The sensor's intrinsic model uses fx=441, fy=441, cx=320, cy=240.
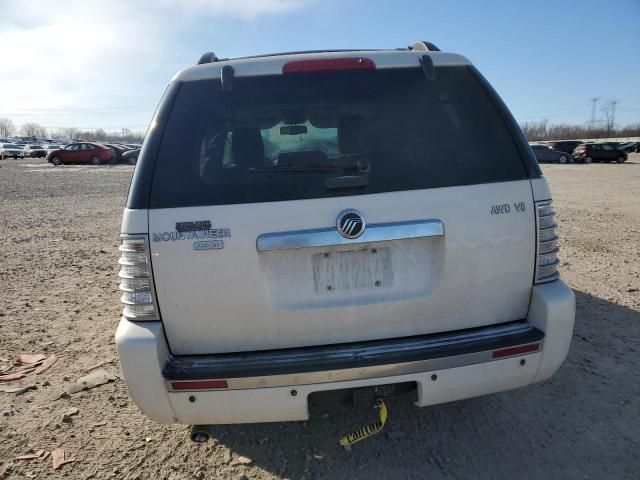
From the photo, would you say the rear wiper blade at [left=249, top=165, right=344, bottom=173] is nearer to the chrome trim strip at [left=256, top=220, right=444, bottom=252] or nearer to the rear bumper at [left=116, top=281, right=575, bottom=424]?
the chrome trim strip at [left=256, top=220, right=444, bottom=252]

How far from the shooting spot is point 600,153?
34750mm

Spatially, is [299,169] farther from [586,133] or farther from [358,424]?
[586,133]

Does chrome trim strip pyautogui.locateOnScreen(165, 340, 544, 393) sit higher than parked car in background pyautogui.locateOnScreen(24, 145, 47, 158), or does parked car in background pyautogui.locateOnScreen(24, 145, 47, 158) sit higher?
parked car in background pyautogui.locateOnScreen(24, 145, 47, 158)

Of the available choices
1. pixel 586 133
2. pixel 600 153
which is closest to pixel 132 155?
pixel 600 153

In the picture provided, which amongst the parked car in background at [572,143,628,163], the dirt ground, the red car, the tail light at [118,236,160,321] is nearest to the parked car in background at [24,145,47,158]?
the red car

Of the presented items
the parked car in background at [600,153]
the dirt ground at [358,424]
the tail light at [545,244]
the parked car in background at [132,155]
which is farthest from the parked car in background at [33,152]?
the tail light at [545,244]

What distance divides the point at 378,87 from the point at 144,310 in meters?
1.57

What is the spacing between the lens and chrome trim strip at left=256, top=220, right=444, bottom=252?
1982mm

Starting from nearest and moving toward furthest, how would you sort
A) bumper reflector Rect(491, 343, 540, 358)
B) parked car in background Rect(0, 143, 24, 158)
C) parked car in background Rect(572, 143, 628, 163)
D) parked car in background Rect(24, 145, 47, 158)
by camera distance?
bumper reflector Rect(491, 343, 540, 358)
parked car in background Rect(572, 143, 628, 163)
parked car in background Rect(0, 143, 24, 158)
parked car in background Rect(24, 145, 47, 158)

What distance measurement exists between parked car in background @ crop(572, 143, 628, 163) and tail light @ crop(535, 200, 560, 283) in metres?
39.0

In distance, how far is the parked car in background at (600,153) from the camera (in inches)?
1346

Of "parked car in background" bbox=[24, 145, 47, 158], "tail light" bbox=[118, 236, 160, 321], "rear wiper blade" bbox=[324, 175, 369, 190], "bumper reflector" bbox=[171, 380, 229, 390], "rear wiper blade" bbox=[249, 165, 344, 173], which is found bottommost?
"bumper reflector" bbox=[171, 380, 229, 390]

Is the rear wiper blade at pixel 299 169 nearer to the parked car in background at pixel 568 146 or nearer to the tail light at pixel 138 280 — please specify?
the tail light at pixel 138 280

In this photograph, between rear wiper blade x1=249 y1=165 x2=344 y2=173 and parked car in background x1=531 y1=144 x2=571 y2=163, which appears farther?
parked car in background x1=531 y1=144 x2=571 y2=163
